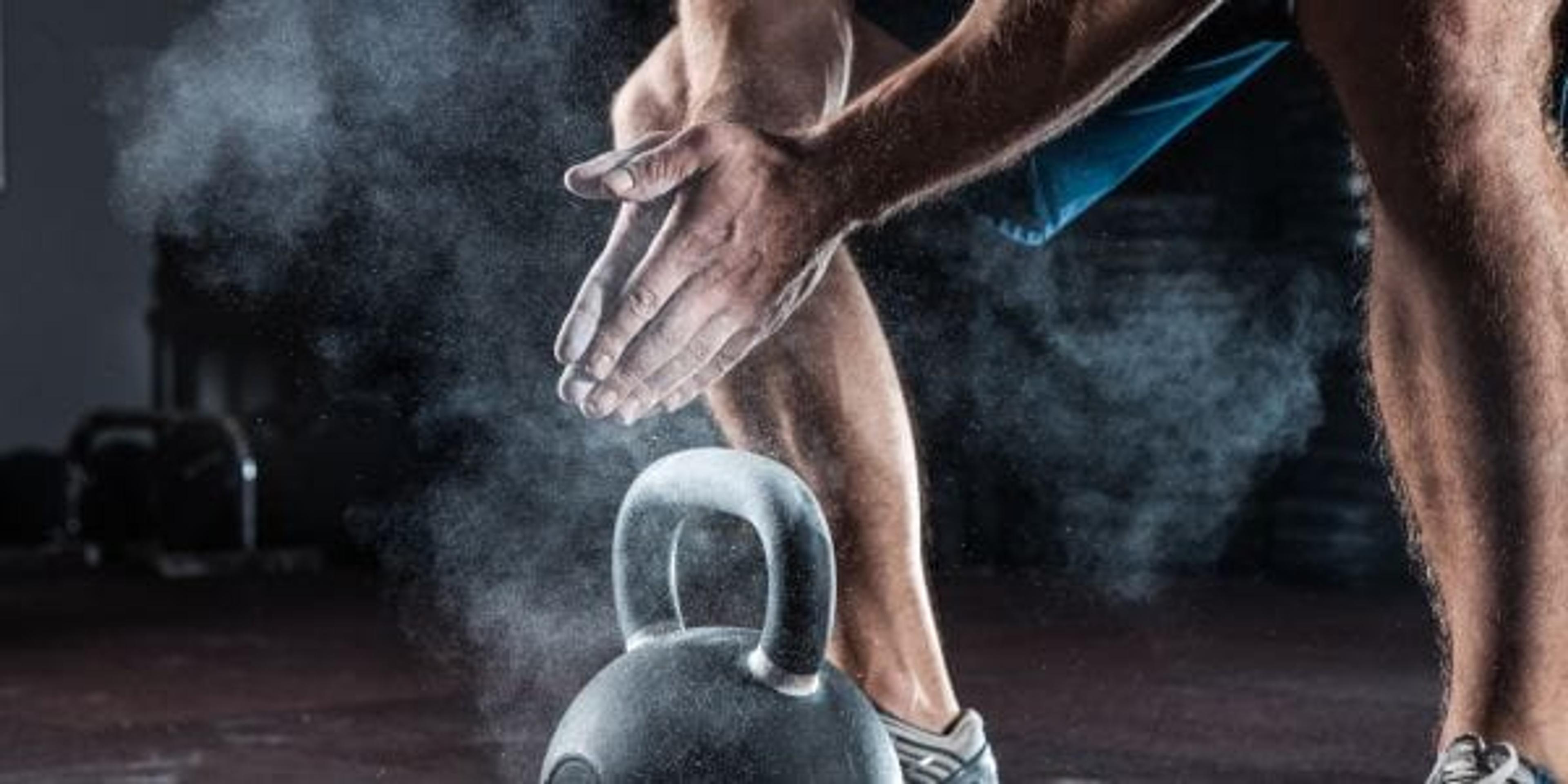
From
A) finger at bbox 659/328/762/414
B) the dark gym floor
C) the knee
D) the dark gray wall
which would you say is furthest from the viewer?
the dark gray wall

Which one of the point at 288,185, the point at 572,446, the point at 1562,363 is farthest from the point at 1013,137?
the point at 572,446

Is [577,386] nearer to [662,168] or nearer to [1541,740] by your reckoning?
[662,168]

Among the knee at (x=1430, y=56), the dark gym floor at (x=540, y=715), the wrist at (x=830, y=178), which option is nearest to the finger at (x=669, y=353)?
the wrist at (x=830, y=178)

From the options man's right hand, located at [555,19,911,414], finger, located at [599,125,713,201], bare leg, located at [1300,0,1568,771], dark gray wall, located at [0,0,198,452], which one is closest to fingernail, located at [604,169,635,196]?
finger, located at [599,125,713,201]

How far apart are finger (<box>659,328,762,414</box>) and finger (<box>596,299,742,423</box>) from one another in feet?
0.04

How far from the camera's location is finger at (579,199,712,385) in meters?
1.63

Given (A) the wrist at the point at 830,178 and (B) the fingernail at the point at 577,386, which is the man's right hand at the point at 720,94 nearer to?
(B) the fingernail at the point at 577,386

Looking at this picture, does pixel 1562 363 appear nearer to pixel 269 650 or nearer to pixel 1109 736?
pixel 1109 736

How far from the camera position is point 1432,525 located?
169 centimetres

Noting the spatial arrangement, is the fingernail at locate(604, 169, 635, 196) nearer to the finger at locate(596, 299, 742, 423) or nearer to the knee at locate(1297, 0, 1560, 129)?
the finger at locate(596, 299, 742, 423)

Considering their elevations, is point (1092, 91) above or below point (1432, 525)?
above

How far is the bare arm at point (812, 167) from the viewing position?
1630 mm

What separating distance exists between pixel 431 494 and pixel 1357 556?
7.32 feet

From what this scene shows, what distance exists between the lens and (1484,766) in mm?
1571
